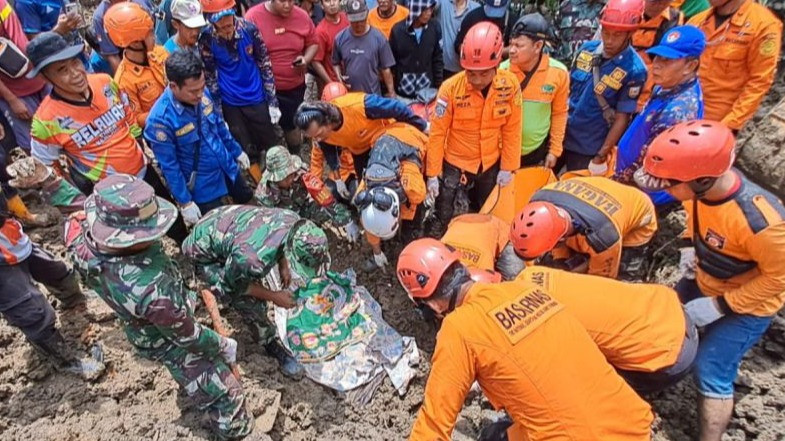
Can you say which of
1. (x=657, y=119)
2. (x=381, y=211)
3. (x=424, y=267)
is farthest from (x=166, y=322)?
(x=657, y=119)

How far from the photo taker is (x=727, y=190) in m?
2.53

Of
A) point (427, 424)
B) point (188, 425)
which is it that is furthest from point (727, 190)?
point (188, 425)

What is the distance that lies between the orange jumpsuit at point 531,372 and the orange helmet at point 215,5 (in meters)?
3.55

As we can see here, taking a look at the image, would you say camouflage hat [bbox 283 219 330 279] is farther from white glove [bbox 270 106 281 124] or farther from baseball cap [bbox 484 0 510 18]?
baseball cap [bbox 484 0 510 18]

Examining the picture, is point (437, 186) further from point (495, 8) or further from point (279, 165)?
point (495, 8)

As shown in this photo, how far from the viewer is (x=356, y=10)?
470cm

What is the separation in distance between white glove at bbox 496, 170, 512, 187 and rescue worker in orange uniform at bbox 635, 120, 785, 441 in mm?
1369

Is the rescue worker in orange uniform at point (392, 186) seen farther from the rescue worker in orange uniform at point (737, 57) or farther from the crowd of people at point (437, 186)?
the rescue worker in orange uniform at point (737, 57)

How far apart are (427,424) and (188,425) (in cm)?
189

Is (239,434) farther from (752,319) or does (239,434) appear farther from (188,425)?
(752,319)

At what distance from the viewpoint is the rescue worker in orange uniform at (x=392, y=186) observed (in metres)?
3.79

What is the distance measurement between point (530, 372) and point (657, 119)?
2.30m

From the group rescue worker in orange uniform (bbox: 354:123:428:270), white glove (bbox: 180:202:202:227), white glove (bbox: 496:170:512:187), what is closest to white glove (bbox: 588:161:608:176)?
white glove (bbox: 496:170:512:187)

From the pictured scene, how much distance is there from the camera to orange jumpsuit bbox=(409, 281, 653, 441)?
209 cm
